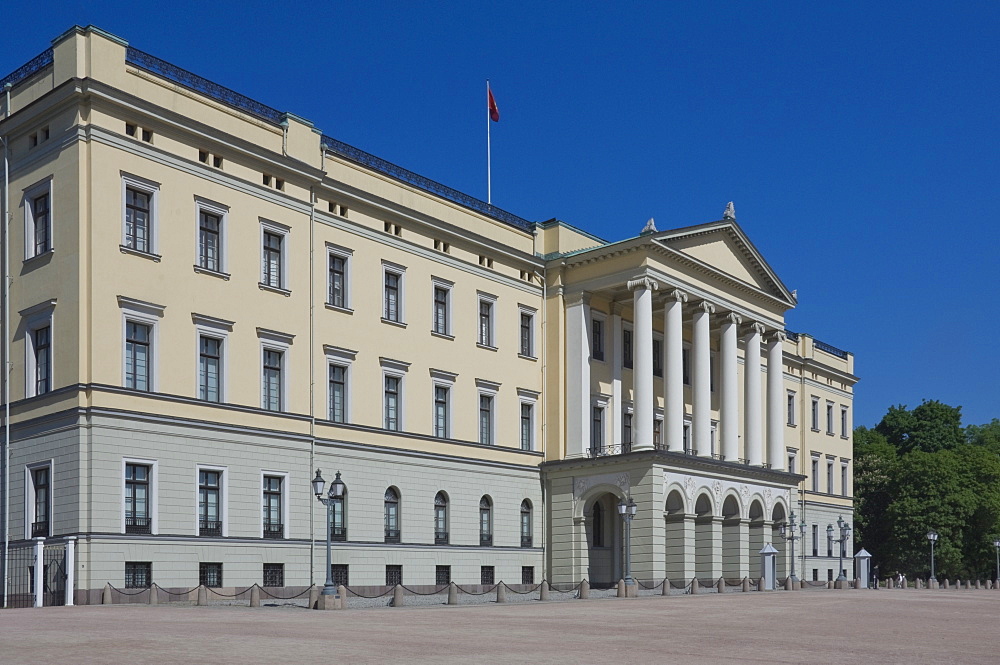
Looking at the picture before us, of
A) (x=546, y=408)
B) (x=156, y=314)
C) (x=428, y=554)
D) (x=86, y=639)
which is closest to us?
(x=86, y=639)

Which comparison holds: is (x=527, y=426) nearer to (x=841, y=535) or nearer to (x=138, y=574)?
(x=138, y=574)

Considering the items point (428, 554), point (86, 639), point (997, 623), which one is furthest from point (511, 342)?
point (86, 639)

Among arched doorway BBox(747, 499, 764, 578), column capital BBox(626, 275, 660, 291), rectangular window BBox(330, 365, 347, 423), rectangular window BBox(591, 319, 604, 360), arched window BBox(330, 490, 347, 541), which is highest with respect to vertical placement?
column capital BBox(626, 275, 660, 291)

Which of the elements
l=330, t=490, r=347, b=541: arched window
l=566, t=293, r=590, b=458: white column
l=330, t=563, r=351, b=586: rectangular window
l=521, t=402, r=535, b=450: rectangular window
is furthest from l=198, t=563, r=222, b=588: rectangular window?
l=566, t=293, r=590, b=458: white column

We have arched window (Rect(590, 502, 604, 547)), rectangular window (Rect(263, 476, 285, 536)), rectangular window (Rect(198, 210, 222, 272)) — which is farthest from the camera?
arched window (Rect(590, 502, 604, 547))

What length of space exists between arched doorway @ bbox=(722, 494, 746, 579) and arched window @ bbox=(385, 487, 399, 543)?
61.5 ft

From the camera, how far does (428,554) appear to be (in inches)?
1864

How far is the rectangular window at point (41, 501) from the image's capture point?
35594mm

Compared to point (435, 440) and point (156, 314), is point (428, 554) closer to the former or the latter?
point (435, 440)

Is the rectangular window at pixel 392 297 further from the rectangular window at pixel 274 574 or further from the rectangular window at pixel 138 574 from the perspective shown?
the rectangular window at pixel 138 574

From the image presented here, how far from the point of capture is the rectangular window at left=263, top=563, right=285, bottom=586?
39844 mm

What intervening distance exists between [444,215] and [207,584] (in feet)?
65.0

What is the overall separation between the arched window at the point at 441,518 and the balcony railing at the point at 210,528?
11.9m

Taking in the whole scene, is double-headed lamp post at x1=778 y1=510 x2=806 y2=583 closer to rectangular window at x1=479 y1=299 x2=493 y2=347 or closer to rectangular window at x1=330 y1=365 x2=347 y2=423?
rectangular window at x1=479 y1=299 x2=493 y2=347
